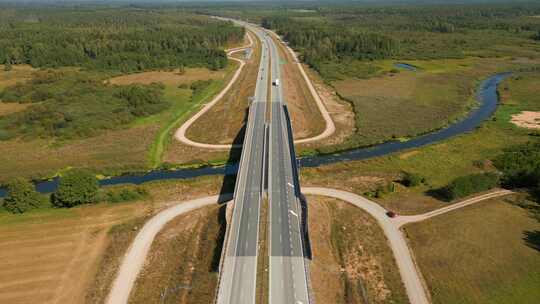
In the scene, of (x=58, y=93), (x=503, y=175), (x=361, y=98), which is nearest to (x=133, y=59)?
(x=58, y=93)

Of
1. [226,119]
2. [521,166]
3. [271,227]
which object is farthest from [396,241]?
[226,119]

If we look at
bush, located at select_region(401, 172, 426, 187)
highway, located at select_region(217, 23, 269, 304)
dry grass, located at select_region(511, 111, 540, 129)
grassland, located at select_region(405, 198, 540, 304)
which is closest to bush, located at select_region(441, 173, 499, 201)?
grassland, located at select_region(405, 198, 540, 304)

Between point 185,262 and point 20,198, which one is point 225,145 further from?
point 20,198

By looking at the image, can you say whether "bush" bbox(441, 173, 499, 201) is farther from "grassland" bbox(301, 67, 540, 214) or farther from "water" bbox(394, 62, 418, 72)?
"water" bbox(394, 62, 418, 72)

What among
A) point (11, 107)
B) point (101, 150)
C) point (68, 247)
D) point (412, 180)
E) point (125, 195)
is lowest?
point (68, 247)

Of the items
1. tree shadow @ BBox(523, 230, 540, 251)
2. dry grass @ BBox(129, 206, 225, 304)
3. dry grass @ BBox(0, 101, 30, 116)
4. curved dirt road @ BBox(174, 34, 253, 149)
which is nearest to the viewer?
dry grass @ BBox(129, 206, 225, 304)

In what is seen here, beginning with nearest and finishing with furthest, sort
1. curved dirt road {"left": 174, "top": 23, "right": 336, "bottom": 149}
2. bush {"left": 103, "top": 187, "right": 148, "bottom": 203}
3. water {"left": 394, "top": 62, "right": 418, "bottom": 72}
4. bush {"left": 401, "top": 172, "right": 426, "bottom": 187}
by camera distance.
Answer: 1. bush {"left": 103, "top": 187, "right": 148, "bottom": 203}
2. bush {"left": 401, "top": 172, "right": 426, "bottom": 187}
3. curved dirt road {"left": 174, "top": 23, "right": 336, "bottom": 149}
4. water {"left": 394, "top": 62, "right": 418, "bottom": 72}
